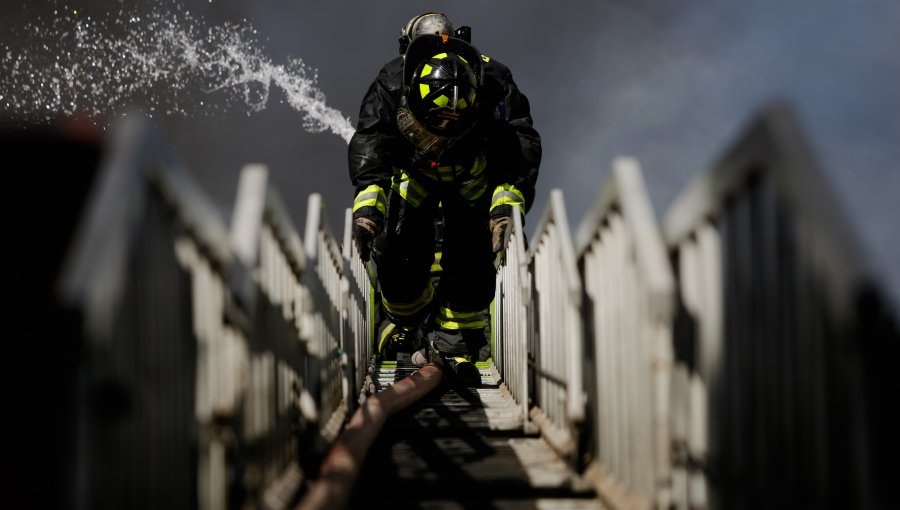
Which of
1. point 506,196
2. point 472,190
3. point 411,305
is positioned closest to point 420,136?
point 472,190

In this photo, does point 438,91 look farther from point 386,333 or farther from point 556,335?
point 386,333

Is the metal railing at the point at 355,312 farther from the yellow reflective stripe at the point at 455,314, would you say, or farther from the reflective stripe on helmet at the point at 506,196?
the reflective stripe on helmet at the point at 506,196

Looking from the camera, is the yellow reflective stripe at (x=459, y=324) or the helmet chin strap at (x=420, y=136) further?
the yellow reflective stripe at (x=459, y=324)

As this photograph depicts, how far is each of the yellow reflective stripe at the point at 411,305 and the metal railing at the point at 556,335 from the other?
2.21 metres

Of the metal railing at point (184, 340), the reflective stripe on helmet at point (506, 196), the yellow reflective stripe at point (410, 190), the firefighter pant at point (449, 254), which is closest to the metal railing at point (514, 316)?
the firefighter pant at point (449, 254)

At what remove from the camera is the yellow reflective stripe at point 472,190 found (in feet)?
22.0

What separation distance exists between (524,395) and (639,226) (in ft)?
6.88

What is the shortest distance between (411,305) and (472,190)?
3.88 ft

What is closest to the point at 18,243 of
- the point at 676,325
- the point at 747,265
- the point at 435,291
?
the point at 747,265

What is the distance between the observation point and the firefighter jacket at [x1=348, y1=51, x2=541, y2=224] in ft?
21.4

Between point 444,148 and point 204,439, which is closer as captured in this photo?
point 204,439

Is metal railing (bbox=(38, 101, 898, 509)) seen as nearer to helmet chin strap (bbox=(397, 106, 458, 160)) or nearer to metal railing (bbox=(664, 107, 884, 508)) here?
metal railing (bbox=(664, 107, 884, 508))

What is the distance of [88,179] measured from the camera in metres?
2.04

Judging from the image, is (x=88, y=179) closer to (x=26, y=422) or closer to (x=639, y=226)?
(x=26, y=422)
